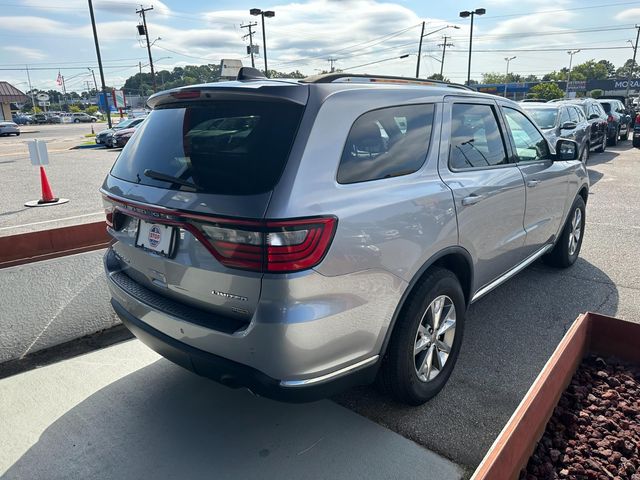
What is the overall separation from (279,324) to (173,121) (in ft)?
4.63

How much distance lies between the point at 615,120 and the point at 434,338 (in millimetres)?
19430

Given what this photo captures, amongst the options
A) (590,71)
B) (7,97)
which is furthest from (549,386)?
(590,71)

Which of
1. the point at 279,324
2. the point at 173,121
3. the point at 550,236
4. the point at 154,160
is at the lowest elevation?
the point at 550,236

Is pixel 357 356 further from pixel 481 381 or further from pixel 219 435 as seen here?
pixel 481 381

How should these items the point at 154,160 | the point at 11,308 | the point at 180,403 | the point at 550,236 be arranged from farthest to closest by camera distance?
the point at 550,236, the point at 11,308, the point at 180,403, the point at 154,160

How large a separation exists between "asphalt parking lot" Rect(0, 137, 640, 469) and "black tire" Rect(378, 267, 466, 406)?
5.4 inches

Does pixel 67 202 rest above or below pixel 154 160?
below

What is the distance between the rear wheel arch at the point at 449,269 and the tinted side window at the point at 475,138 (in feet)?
1.81

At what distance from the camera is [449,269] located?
3.09m

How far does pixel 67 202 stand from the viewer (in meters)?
9.74

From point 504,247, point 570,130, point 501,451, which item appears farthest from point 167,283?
point 570,130

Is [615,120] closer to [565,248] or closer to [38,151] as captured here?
[565,248]

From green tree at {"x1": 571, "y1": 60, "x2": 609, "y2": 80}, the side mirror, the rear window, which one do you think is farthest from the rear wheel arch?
green tree at {"x1": 571, "y1": 60, "x2": 609, "y2": 80}

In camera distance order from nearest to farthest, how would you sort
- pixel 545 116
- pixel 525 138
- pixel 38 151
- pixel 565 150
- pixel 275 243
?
pixel 275 243 < pixel 525 138 < pixel 565 150 < pixel 38 151 < pixel 545 116
